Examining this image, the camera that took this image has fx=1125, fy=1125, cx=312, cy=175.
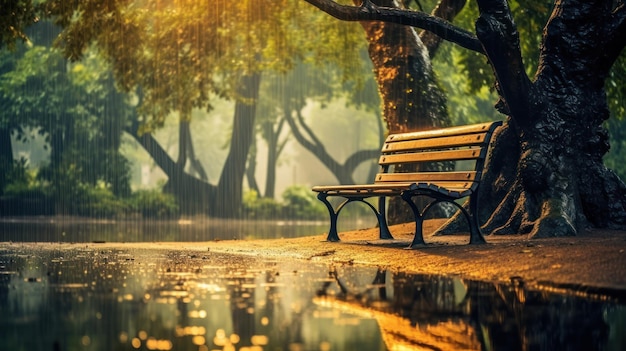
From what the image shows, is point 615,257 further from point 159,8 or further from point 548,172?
point 159,8

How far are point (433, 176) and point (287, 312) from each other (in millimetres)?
6846

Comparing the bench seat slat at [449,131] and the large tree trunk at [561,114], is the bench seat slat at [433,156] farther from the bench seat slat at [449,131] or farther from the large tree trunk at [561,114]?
the large tree trunk at [561,114]

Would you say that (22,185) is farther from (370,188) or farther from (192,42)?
(370,188)

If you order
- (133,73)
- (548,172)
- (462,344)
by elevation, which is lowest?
(462,344)

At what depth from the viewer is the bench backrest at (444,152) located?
13.0 metres

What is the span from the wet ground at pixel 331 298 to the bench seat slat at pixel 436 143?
1211 millimetres

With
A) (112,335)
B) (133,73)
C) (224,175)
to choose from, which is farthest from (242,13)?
(112,335)

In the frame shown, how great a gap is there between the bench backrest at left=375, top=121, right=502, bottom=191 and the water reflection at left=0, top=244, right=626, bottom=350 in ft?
7.95

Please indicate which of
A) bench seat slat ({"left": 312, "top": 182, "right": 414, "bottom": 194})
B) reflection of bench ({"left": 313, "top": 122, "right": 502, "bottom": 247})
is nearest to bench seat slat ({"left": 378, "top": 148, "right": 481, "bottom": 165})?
reflection of bench ({"left": 313, "top": 122, "right": 502, "bottom": 247})

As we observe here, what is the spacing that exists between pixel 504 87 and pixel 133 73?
1633cm

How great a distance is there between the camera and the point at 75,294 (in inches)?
344

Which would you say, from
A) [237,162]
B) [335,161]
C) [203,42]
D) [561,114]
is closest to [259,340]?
[561,114]

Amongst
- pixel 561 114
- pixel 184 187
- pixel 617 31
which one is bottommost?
pixel 561 114

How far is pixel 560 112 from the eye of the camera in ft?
48.0
